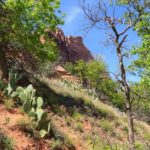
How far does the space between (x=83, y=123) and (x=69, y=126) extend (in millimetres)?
1438

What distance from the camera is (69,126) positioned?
58.9ft

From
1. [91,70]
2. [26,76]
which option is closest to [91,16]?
[26,76]

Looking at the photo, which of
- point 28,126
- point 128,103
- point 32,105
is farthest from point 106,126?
point 28,126

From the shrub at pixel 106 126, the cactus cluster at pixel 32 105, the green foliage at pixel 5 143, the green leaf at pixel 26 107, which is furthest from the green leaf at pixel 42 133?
the shrub at pixel 106 126

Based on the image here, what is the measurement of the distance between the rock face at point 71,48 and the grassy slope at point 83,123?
103 metres

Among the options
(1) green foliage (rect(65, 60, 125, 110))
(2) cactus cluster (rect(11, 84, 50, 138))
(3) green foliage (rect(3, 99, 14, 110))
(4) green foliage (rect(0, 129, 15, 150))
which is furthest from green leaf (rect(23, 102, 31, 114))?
(1) green foliage (rect(65, 60, 125, 110))

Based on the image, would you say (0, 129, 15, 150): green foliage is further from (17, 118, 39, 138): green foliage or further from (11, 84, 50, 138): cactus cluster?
(11, 84, 50, 138): cactus cluster

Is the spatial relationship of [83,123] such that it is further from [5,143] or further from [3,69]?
[5,143]

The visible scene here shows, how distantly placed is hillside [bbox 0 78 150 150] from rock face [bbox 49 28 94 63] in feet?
338

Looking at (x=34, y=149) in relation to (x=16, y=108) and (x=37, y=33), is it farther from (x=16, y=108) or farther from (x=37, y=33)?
(x=37, y=33)

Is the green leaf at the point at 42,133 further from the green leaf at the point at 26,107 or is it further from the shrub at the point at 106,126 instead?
the shrub at the point at 106,126

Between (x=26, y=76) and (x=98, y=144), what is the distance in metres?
8.07

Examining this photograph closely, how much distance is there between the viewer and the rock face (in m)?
129

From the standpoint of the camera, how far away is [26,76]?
74.1ft
